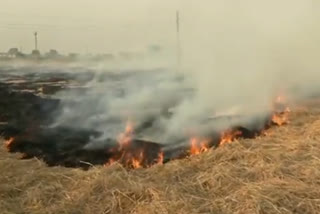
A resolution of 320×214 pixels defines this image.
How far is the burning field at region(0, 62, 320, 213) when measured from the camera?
15.1 feet

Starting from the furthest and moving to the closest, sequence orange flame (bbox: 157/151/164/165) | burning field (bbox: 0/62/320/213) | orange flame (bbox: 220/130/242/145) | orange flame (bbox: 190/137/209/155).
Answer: orange flame (bbox: 220/130/242/145), orange flame (bbox: 190/137/209/155), orange flame (bbox: 157/151/164/165), burning field (bbox: 0/62/320/213)

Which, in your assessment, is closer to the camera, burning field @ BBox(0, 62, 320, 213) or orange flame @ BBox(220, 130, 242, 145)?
burning field @ BBox(0, 62, 320, 213)

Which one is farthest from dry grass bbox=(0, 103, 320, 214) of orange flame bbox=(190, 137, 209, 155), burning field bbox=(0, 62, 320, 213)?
orange flame bbox=(190, 137, 209, 155)

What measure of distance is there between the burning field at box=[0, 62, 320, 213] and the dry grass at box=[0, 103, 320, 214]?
0.01 m

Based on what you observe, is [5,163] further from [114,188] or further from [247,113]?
[247,113]

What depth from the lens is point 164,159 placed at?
6.40 metres

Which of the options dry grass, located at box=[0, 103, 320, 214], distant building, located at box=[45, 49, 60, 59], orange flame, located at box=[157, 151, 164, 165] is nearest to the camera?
dry grass, located at box=[0, 103, 320, 214]

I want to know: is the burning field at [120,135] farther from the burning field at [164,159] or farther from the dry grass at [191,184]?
the dry grass at [191,184]

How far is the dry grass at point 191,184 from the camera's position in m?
4.43

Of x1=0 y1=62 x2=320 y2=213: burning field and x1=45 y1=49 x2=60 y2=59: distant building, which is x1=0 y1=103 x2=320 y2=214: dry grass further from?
x1=45 y1=49 x2=60 y2=59: distant building

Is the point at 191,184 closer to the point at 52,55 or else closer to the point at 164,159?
the point at 164,159

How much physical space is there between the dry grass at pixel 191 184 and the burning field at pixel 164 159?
1 centimetres

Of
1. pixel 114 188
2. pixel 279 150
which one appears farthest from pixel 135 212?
pixel 279 150

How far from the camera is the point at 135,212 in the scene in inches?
174
